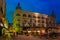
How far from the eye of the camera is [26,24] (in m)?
66.2

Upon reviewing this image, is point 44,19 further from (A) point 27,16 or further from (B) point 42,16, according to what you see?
(A) point 27,16

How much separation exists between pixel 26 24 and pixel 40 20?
8.73 metres

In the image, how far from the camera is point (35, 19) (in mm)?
71562

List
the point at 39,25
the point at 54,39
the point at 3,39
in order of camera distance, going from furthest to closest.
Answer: the point at 39,25, the point at 54,39, the point at 3,39

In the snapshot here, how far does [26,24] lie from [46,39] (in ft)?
127

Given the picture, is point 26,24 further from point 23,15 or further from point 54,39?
point 54,39

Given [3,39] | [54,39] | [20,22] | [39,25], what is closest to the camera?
[3,39]

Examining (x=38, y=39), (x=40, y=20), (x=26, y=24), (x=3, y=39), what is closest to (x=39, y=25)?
(x=40, y=20)

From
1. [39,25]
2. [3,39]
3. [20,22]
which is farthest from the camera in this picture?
[39,25]

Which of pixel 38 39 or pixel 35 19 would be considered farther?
pixel 35 19

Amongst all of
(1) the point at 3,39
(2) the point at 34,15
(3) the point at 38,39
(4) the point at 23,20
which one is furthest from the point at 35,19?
(1) the point at 3,39

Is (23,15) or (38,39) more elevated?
(23,15)

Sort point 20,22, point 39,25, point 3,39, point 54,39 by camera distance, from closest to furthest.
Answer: point 3,39 → point 54,39 → point 20,22 → point 39,25

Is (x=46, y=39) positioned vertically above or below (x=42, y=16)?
below
